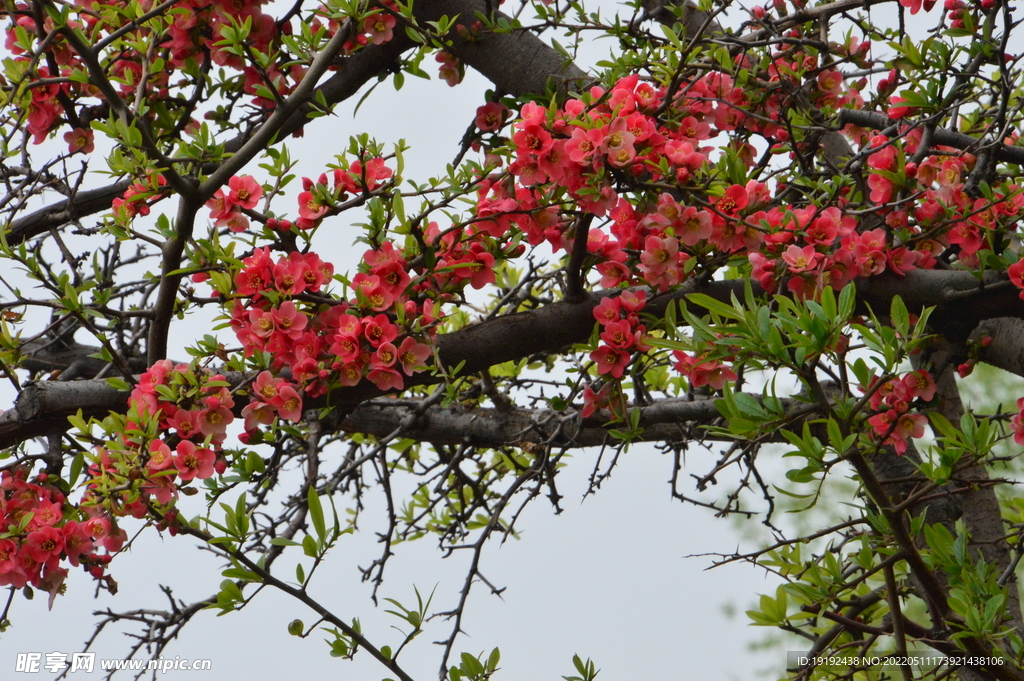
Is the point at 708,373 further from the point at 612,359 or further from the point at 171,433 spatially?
the point at 171,433

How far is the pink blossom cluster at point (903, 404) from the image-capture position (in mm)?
1765

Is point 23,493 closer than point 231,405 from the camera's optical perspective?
No

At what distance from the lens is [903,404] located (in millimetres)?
1715

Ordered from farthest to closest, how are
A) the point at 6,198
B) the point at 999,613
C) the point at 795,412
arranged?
the point at 6,198
the point at 999,613
the point at 795,412

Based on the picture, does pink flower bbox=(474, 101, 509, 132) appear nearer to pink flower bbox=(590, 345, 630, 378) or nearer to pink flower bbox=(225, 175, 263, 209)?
pink flower bbox=(225, 175, 263, 209)

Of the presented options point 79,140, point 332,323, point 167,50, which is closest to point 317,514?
point 332,323

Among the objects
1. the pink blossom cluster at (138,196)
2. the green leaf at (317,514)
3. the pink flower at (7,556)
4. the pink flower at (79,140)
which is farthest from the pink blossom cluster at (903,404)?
the pink flower at (79,140)

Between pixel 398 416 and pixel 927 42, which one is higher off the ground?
pixel 927 42

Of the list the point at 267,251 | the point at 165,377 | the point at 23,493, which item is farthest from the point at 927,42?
the point at 23,493

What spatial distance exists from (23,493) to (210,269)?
763 mm

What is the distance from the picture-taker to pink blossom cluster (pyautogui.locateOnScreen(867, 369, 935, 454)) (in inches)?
69.5

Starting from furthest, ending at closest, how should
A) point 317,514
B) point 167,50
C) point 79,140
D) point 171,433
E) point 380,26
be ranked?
1. point 167,50
2. point 79,140
3. point 380,26
4. point 171,433
5. point 317,514

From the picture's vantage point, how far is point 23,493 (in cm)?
189

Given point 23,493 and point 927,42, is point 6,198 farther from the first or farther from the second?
point 927,42
